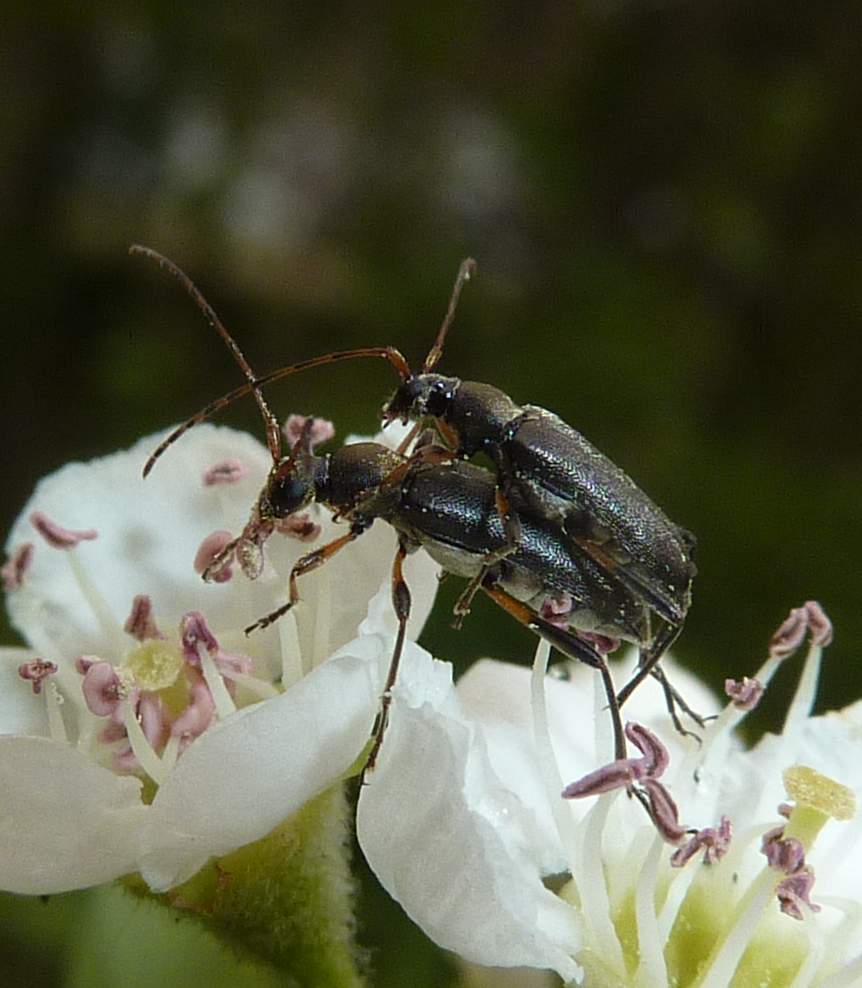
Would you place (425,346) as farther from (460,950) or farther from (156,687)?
(460,950)

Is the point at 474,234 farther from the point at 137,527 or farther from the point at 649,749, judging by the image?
the point at 649,749

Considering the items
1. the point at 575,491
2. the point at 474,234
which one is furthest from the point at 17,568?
the point at 474,234

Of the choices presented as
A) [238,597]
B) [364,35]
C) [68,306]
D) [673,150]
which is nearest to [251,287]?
[68,306]

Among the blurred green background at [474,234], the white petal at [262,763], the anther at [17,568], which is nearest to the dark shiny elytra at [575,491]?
the white petal at [262,763]

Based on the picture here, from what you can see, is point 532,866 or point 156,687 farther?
point 156,687

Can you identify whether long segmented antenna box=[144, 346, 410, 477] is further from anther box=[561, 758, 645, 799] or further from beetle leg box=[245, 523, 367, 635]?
anther box=[561, 758, 645, 799]

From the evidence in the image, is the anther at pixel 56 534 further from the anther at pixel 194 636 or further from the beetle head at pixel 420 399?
the beetle head at pixel 420 399

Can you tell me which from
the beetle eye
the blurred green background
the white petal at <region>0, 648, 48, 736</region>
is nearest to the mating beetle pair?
the beetle eye
